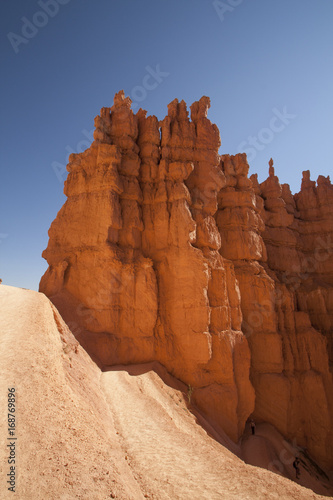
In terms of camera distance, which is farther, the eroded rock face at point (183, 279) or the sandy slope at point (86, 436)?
the eroded rock face at point (183, 279)

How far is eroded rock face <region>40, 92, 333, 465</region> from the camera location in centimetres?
1345

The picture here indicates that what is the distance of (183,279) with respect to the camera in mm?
14406

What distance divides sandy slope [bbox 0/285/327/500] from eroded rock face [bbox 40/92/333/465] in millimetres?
2926

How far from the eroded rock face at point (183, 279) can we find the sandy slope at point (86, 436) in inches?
115

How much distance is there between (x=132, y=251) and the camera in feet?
47.5

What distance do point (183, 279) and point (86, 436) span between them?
9265 mm

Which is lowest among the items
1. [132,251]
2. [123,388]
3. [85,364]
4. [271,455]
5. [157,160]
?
[271,455]

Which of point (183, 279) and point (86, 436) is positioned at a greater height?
point (183, 279)

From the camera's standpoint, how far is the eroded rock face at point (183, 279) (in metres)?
13.4

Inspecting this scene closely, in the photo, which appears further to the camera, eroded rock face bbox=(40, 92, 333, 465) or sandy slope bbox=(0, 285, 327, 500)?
eroded rock face bbox=(40, 92, 333, 465)

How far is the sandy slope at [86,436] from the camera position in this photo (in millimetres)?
4488

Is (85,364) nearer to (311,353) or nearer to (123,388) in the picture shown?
(123,388)

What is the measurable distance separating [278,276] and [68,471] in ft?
73.0

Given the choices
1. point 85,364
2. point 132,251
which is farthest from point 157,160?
point 85,364
